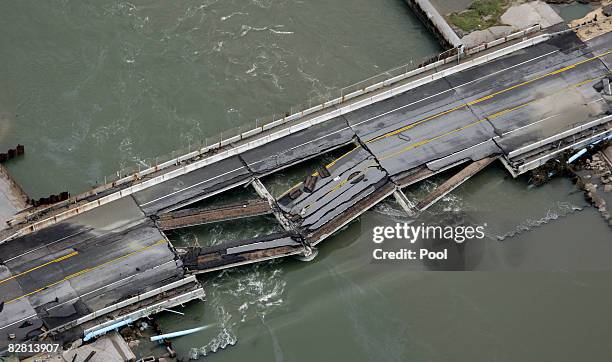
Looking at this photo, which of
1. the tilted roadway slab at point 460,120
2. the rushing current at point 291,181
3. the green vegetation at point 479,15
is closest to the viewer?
the rushing current at point 291,181

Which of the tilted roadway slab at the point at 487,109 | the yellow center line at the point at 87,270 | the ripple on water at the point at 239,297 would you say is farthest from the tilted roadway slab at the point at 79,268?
the tilted roadway slab at the point at 487,109

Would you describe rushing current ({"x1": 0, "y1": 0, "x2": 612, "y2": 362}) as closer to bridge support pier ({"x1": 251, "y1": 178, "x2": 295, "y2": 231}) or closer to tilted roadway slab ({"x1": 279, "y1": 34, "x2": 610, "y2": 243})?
bridge support pier ({"x1": 251, "y1": 178, "x2": 295, "y2": 231})

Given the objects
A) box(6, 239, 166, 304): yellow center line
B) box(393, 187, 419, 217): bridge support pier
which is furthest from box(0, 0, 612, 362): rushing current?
box(6, 239, 166, 304): yellow center line

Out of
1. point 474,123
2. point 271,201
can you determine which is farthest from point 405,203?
point 271,201

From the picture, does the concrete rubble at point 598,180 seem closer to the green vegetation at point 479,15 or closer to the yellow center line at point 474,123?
the yellow center line at point 474,123

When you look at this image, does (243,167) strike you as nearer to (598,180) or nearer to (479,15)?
(479,15)

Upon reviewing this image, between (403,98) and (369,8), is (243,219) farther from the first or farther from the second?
(369,8)

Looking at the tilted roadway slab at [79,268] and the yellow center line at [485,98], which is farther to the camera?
the yellow center line at [485,98]
